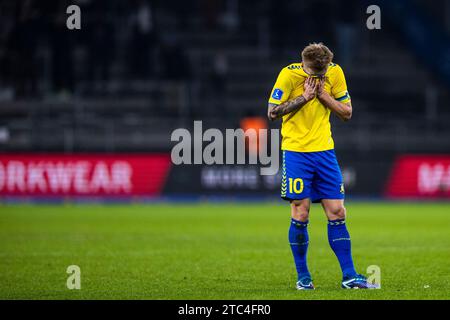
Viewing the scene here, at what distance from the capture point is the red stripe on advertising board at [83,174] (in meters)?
27.8

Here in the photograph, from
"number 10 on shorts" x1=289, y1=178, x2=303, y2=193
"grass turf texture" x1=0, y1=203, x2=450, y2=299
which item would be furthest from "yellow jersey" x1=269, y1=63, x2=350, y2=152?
"grass turf texture" x1=0, y1=203, x2=450, y2=299

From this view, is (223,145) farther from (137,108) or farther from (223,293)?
(223,293)

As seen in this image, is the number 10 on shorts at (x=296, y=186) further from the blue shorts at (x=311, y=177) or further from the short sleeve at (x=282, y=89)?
the short sleeve at (x=282, y=89)

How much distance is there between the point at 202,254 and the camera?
13266 mm

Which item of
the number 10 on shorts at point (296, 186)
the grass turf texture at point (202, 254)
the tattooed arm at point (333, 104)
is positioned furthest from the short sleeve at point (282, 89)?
the grass turf texture at point (202, 254)

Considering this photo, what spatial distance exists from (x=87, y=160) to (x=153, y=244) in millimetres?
13559

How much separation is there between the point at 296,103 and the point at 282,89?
213mm

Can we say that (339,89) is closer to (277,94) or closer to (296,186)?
(277,94)

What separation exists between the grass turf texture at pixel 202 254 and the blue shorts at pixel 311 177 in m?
0.86

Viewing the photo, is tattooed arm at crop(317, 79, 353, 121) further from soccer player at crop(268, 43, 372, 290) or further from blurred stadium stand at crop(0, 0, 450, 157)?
blurred stadium stand at crop(0, 0, 450, 157)

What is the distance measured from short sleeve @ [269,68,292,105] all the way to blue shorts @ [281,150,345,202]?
0.50 metres

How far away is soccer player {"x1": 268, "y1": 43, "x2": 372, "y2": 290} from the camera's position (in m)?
9.33
